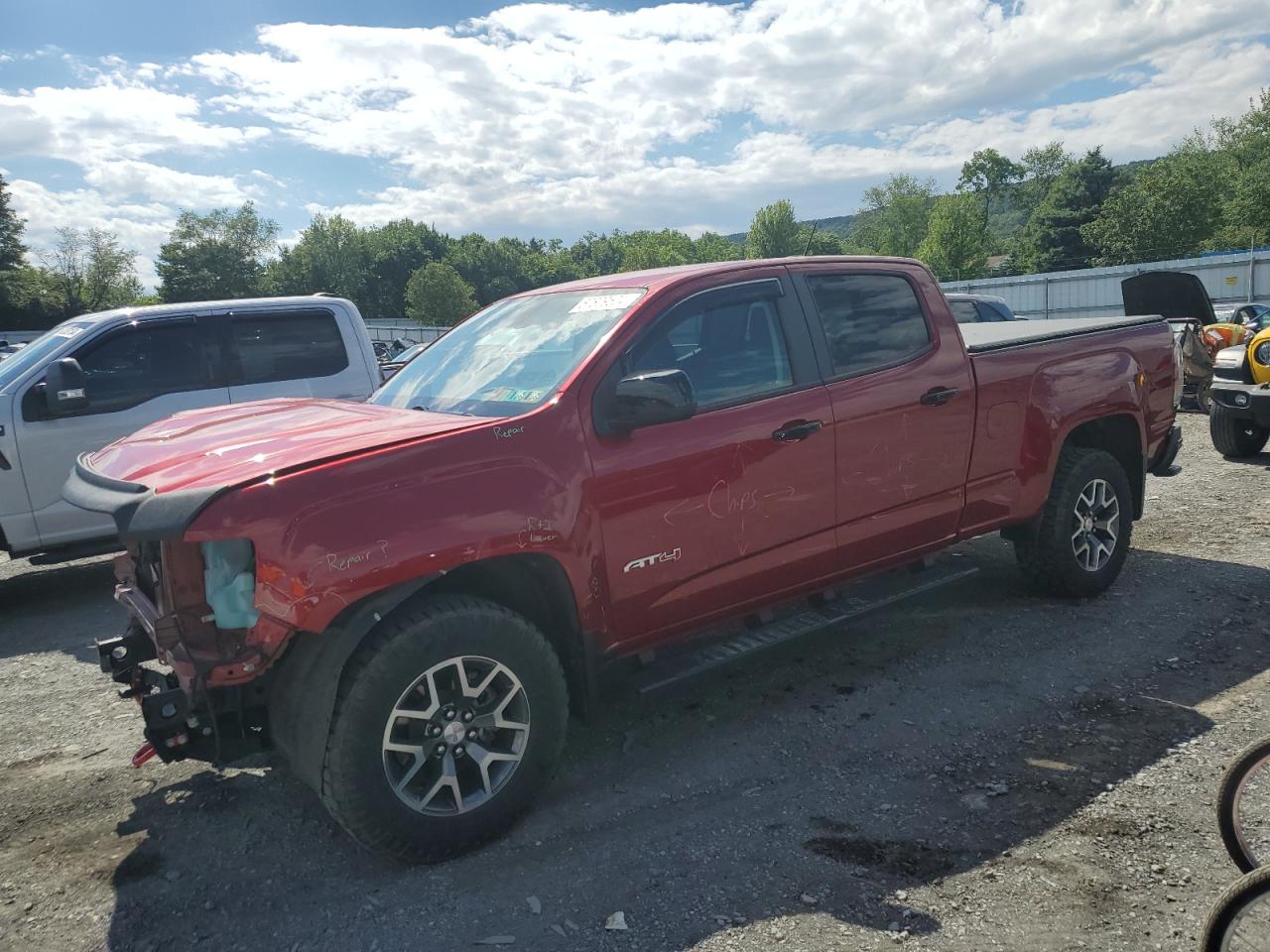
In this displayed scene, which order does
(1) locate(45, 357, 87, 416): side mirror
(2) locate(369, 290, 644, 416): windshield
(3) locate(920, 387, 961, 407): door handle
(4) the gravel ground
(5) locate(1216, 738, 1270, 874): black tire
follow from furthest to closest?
(1) locate(45, 357, 87, 416): side mirror → (3) locate(920, 387, 961, 407): door handle → (2) locate(369, 290, 644, 416): windshield → (4) the gravel ground → (5) locate(1216, 738, 1270, 874): black tire

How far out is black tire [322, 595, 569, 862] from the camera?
2822mm

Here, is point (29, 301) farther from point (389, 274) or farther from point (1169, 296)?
point (1169, 296)

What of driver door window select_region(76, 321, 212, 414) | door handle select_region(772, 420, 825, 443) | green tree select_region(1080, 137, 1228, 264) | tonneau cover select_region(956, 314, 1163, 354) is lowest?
door handle select_region(772, 420, 825, 443)

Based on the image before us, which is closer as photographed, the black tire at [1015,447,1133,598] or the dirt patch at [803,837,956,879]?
the dirt patch at [803,837,956,879]

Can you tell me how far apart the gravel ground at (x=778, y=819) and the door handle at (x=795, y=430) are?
1285mm

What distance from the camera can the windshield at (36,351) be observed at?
6.50m

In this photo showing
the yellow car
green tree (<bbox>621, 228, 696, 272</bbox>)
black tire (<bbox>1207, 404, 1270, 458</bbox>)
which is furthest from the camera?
green tree (<bbox>621, 228, 696, 272</bbox>)

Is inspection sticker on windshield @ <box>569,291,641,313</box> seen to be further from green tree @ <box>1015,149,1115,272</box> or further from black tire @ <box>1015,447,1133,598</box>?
green tree @ <box>1015,149,1115,272</box>

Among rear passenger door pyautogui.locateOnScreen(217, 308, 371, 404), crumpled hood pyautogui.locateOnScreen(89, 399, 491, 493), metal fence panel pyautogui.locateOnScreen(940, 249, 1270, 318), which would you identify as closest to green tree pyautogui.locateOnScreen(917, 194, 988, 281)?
metal fence panel pyautogui.locateOnScreen(940, 249, 1270, 318)

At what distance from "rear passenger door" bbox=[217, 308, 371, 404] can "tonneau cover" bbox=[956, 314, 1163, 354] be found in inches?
203

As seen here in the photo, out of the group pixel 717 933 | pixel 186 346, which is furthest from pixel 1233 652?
pixel 186 346

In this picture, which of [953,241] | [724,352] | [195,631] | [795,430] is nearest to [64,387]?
[195,631]

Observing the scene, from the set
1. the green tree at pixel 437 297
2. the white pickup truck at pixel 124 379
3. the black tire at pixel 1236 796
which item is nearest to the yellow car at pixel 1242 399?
the black tire at pixel 1236 796

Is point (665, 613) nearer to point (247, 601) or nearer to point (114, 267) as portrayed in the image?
point (247, 601)
